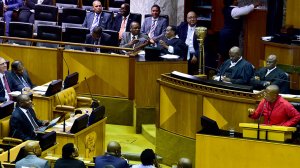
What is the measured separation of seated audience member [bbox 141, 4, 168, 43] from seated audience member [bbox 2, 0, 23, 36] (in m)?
3.17

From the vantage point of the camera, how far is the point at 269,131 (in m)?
13.2

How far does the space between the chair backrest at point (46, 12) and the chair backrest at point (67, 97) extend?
3492 millimetres

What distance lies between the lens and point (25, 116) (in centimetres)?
1455

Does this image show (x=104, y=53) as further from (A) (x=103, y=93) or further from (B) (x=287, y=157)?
(B) (x=287, y=157)

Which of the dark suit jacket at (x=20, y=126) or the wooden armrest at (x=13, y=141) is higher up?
the dark suit jacket at (x=20, y=126)

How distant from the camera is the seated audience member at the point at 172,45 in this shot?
55.9 feet

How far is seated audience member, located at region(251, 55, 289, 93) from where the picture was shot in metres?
15.4

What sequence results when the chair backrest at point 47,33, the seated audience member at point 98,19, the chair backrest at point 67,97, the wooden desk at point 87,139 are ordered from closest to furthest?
1. the wooden desk at point 87,139
2. the chair backrest at point 67,97
3. the chair backrest at point 47,33
4. the seated audience member at point 98,19

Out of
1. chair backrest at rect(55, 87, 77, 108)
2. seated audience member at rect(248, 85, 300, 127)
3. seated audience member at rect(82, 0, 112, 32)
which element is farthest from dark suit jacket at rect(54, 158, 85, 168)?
seated audience member at rect(82, 0, 112, 32)

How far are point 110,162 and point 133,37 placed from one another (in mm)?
5327

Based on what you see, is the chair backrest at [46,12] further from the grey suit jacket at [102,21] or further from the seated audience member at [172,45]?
the seated audience member at [172,45]

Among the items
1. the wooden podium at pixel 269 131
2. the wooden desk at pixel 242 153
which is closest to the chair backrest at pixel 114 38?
the wooden desk at pixel 242 153

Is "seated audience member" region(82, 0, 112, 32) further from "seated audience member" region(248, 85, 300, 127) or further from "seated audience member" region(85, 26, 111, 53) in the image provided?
"seated audience member" region(248, 85, 300, 127)

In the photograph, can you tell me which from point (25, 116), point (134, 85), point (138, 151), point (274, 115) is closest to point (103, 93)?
point (134, 85)
